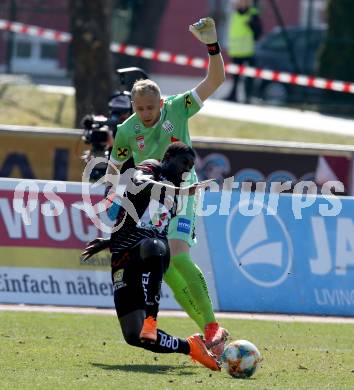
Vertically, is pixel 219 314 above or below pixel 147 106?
below

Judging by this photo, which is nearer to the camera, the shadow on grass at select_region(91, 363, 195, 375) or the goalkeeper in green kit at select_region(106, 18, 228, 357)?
the shadow on grass at select_region(91, 363, 195, 375)

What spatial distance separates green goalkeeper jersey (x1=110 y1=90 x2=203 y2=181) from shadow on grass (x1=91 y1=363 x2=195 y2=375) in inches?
57.5

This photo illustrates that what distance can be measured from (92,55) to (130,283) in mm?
11904

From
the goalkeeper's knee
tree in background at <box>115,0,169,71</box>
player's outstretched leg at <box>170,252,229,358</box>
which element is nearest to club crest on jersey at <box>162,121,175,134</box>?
player's outstretched leg at <box>170,252,229,358</box>

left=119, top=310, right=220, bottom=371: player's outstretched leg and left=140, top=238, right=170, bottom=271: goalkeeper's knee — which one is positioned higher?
left=140, top=238, right=170, bottom=271: goalkeeper's knee

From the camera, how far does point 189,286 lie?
8891mm

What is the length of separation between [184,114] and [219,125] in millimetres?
13019

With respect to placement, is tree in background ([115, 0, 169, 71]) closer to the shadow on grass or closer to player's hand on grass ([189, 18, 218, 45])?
player's hand on grass ([189, 18, 218, 45])

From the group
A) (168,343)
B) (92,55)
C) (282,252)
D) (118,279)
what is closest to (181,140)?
(118,279)

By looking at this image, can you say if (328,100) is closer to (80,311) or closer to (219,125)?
(219,125)

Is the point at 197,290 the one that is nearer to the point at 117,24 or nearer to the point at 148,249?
the point at 148,249

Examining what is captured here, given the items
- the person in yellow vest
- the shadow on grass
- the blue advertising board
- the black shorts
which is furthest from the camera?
the person in yellow vest

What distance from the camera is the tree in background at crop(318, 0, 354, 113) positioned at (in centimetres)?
2508

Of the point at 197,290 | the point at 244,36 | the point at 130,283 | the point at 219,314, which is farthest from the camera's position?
the point at 244,36
